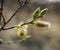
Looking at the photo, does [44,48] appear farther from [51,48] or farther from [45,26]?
[45,26]

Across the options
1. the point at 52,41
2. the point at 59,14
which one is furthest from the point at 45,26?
the point at 59,14

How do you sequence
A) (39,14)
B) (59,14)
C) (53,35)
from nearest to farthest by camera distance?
(39,14) < (53,35) < (59,14)

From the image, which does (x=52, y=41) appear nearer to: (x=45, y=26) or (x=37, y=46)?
(x=37, y=46)

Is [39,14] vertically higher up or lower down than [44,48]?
higher up

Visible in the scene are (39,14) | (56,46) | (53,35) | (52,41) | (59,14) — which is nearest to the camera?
(39,14)

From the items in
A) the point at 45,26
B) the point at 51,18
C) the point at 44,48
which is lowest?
the point at 44,48

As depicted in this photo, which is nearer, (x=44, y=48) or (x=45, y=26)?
(x=45, y=26)

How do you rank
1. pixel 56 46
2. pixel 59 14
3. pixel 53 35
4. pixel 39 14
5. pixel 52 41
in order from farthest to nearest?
pixel 59 14, pixel 53 35, pixel 52 41, pixel 56 46, pixel 39 14

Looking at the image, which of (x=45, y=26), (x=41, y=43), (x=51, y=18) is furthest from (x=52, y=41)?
(x=45, y=26)

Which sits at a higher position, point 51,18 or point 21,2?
point 21,2
